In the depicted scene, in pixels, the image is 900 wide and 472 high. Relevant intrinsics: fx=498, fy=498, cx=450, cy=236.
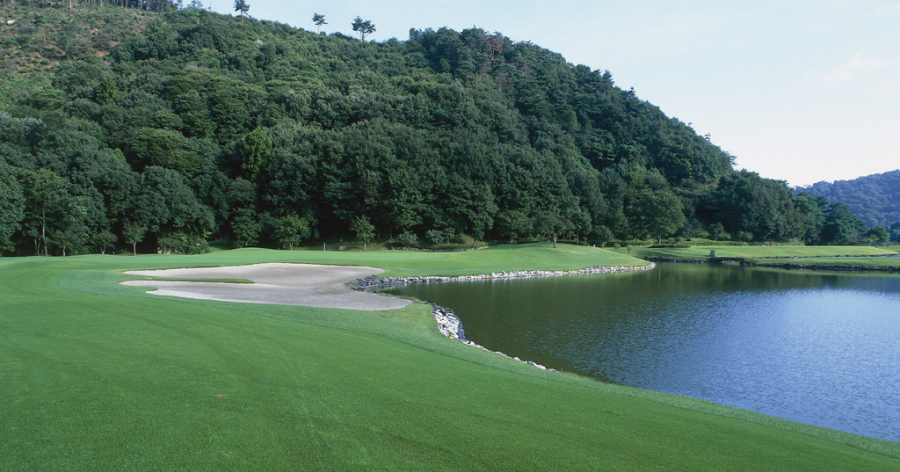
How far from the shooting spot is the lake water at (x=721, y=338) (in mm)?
13305

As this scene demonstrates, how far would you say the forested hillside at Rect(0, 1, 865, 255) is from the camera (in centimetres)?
5953

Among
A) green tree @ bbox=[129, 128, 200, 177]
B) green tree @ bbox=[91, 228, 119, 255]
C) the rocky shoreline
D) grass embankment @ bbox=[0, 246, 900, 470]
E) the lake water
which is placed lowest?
the lake water

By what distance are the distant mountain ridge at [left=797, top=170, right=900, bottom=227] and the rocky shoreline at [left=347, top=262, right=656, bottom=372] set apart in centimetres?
14786

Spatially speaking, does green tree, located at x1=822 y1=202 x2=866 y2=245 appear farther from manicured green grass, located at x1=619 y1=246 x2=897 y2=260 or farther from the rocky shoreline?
the rocky shoreline

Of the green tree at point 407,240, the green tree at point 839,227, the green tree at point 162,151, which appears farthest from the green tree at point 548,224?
the green tree at point 839,227

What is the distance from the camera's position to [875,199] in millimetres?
175625

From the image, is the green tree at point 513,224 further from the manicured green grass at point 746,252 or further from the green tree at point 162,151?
the green tree at point 162,151

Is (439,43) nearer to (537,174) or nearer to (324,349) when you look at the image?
(537,174)

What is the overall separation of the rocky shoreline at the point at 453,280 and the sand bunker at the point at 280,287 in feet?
4.85

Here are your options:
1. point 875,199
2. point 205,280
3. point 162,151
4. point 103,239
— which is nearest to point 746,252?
point 205,280

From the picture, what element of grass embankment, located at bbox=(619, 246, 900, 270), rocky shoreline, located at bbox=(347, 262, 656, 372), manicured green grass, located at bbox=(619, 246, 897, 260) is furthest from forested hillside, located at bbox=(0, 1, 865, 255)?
rocky shoreline, located at bbox=(347, 262, 656, 372)

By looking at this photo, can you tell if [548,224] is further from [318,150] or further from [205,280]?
[205,280]

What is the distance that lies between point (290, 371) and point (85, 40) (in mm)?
140043

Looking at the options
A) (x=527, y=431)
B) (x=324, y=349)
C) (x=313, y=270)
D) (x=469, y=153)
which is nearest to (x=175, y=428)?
(x=527, y=431)
